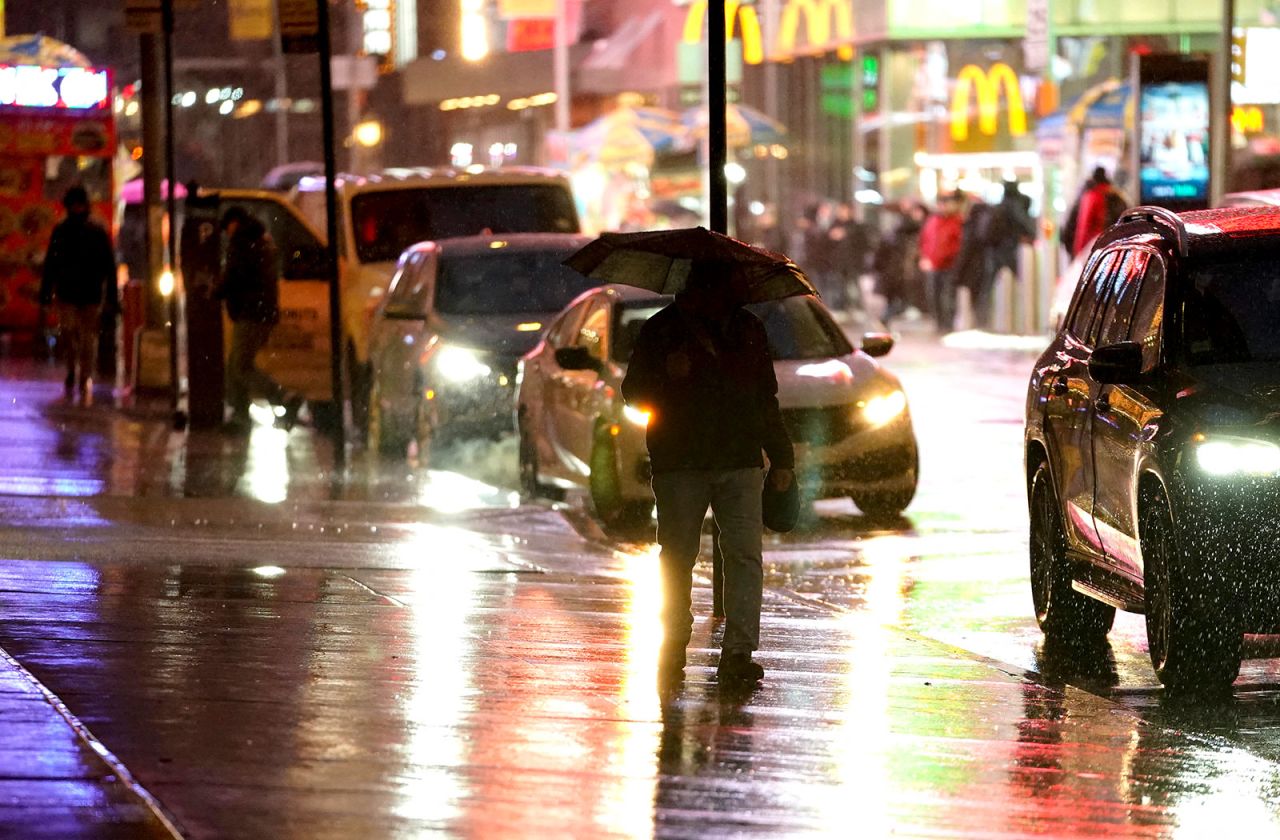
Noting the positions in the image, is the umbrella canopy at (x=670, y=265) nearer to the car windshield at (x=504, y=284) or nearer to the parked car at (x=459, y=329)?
the parked car at (x=459, y=329)

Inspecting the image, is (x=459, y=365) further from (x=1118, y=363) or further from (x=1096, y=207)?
(x=1096, y=207)

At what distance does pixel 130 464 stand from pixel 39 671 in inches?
361

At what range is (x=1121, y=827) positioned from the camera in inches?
279

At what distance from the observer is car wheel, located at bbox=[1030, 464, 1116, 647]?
1070 centimetres

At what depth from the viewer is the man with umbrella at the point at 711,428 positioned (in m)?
9.16

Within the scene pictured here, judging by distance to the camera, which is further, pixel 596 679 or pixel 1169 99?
pixel 1169 99

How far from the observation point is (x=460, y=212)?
73.9 ft

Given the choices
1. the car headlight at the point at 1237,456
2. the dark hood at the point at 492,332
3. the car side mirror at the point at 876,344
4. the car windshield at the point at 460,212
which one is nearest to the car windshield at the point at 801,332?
the car side mirror at the point at 876,344

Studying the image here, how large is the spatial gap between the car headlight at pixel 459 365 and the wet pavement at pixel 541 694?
9.82 feet

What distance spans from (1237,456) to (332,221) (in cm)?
946

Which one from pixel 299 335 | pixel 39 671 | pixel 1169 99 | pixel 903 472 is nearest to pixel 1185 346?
pixel 39 671

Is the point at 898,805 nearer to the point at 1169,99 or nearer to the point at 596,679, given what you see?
the point at 596,679

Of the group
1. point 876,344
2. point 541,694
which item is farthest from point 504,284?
point 541,694

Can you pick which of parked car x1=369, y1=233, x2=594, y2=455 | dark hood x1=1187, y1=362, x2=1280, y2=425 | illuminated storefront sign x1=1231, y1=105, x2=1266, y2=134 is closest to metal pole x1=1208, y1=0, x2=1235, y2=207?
parked car x1=369, y1=233, x2=594, y2=455
